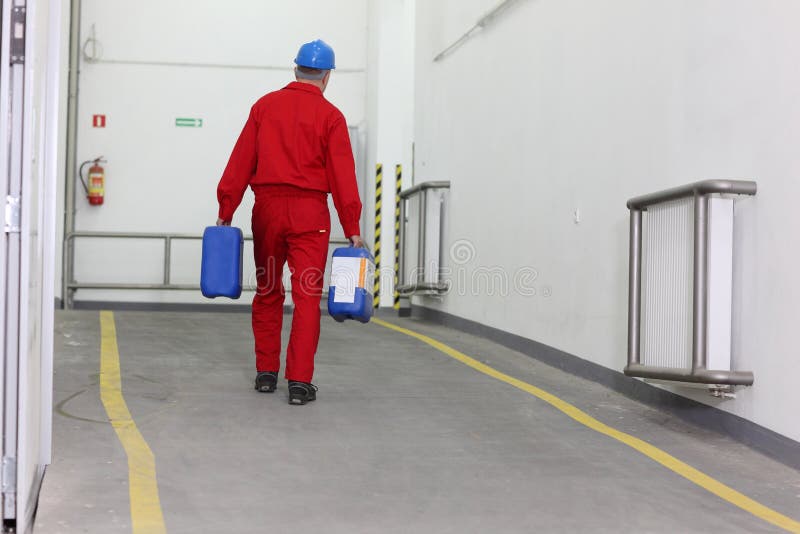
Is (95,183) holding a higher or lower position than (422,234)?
higher

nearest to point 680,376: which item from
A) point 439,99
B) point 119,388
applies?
point 119,388

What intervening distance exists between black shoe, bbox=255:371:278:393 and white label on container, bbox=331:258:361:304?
653 mm

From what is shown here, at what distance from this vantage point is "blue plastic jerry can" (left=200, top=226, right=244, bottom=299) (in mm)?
6082

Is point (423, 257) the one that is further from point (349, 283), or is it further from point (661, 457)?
point (661, 457)

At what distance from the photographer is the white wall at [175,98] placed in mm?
14680

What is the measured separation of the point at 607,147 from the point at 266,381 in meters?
2.70

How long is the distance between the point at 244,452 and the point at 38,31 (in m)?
2.11

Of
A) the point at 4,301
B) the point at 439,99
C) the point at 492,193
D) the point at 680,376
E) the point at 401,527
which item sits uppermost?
the point at 439,99

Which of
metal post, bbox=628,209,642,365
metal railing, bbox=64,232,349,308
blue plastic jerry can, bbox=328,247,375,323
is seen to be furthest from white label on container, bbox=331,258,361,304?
metal railing, bbox=64,232,349,308

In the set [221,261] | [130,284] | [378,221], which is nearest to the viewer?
[221,261]

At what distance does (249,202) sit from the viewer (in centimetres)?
1484

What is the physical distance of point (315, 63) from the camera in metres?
6.16

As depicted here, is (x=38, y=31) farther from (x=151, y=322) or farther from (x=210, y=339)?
(x=151, y=322)

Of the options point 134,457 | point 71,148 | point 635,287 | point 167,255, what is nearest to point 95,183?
point 71,148
